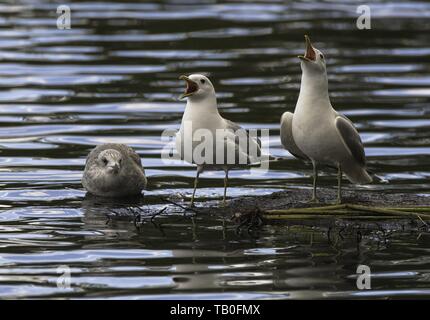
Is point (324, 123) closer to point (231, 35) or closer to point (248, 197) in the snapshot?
point (248, 197)

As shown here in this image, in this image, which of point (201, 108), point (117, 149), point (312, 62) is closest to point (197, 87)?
point (201, 108)

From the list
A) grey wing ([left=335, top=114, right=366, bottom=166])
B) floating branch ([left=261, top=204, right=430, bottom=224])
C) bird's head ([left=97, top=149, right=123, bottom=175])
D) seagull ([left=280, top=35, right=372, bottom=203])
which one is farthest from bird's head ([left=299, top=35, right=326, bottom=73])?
bird's head ([left=97, top=149, right=123, bottom=175])

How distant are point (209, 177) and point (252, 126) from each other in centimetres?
288

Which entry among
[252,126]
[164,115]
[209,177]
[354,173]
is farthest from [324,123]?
[164,115]

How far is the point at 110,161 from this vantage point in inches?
509

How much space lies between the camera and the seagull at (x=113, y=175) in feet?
42.3

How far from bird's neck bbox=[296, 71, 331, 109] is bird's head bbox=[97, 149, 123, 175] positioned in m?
2.63

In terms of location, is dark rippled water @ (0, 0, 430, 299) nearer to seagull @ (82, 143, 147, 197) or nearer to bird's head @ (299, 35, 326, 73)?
seagull @ (82, 143, 147, 197)

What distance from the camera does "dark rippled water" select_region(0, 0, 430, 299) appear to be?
984 cm

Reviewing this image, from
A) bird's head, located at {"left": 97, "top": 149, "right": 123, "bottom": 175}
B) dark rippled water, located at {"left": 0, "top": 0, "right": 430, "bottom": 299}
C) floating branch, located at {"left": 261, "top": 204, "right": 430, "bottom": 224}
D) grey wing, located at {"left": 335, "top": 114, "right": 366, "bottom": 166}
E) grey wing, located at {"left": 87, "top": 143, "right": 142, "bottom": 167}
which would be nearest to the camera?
dark rippled water, located at {"left": 0, "top": 0, "right": 430, "bottom": 299}

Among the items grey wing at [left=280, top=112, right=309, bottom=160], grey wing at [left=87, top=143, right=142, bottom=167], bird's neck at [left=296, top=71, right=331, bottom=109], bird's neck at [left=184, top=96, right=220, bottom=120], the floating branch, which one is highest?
bird's neck at [left=296, top=71, right=331, bottom=109]

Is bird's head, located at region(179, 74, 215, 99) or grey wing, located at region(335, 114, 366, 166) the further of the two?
bird's head, located at region(179, 74, 215, 99)

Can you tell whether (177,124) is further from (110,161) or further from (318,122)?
(318,122)

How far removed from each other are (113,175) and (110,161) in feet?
0.55
